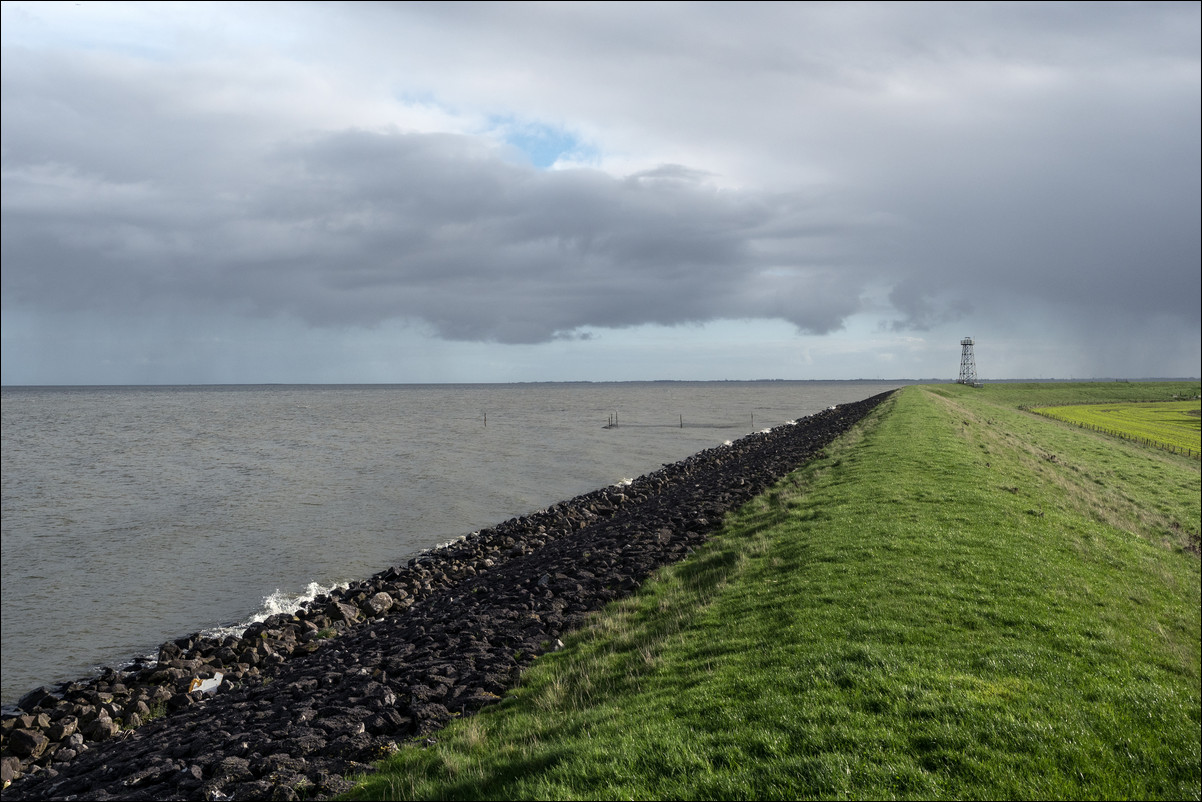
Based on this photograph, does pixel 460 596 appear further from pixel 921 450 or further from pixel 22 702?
pixel 921 450

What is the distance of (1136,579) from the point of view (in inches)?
701

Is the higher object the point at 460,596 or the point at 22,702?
the point at 460,596

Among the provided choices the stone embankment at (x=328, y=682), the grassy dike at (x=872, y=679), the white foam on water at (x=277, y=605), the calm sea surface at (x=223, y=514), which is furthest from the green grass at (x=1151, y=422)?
the white foam on water at (x=277, y=605)

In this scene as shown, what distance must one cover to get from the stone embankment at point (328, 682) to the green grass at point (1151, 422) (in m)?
67.5

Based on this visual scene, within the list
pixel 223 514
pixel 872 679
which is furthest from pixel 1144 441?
pixel 223 514

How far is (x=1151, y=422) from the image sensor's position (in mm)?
88062

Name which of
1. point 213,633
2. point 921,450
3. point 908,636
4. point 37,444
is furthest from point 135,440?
point 908,636

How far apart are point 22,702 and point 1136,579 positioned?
29.3 m

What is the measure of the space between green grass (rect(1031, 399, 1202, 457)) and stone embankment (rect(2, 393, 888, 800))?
67.5 m

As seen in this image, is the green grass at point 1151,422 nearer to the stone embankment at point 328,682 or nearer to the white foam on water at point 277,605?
the stone embankment at point 328,682

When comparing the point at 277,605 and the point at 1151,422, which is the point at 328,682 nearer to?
the point at 277,605

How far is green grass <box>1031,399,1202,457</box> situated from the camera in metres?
69.3

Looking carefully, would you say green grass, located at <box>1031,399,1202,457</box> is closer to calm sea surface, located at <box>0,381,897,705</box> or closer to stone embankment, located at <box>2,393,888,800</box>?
calm sea surface, located at <box>0,381,897,705</box>

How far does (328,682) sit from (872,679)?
10.9 metres
